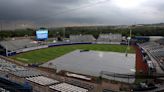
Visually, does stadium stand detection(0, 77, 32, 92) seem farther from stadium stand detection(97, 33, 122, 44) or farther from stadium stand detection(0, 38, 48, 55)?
stadium stand detection(97, 33, 122, 44)

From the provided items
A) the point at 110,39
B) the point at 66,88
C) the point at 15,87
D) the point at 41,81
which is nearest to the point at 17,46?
the point at 110,39

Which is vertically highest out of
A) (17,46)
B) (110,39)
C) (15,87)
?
(110,39)

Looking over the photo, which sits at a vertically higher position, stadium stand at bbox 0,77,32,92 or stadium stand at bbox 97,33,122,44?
stadium stand at bbox 97,33,122,44

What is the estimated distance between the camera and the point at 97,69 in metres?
38.4

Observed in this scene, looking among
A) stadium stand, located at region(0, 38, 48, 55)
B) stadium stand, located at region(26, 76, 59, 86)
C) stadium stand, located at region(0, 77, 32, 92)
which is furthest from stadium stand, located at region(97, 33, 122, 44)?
stadium stand, located at region(0, 77, 32, 92)

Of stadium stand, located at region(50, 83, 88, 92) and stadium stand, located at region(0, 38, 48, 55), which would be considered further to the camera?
stadium stand, located at region(0, 38, 48, 55)

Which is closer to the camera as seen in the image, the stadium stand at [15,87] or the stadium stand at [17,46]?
the stadium stand at [15,87]

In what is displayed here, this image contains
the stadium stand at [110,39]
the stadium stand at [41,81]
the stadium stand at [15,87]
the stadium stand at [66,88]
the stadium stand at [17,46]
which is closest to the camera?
the stadium stand at [66,88]

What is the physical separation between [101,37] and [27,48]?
3374 cm

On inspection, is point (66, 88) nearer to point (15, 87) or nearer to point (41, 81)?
point (41, 81)

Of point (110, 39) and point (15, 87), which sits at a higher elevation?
point (110, 39)

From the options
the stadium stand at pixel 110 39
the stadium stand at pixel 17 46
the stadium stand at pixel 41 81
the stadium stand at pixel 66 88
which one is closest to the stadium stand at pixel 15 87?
the stadium stand at pixel 41 81

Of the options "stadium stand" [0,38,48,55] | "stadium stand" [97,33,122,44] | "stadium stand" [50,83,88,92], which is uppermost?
"stadium stand" [97,33,122,44]

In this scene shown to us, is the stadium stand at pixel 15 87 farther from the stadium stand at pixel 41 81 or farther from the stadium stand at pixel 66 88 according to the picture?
the stadium stand at pixel 66 88
